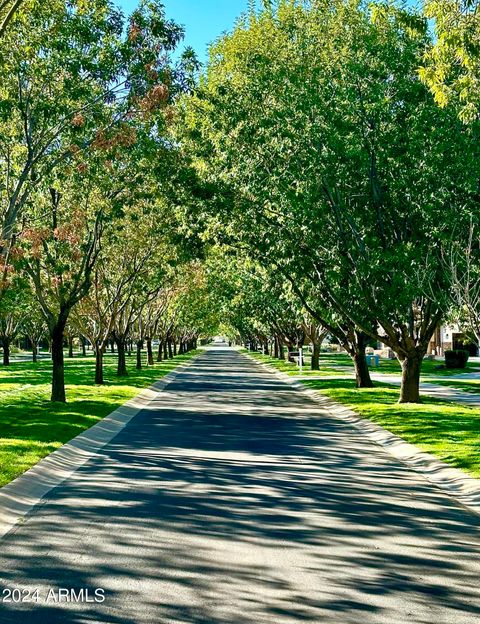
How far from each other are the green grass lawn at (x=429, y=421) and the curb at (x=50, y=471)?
5959mm

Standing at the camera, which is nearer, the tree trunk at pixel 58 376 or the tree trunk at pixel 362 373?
the tree trunk at pixel 58 376

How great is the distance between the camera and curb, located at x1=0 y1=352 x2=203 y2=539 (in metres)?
9.00

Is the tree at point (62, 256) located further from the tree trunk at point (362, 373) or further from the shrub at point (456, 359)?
the shrub at point (456, 359)

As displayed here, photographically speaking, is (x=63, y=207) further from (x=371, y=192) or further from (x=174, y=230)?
(x=371, y=192)

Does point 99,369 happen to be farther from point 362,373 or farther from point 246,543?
point 246,543

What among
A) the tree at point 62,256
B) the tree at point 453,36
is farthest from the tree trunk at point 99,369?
the tree at point 453,36

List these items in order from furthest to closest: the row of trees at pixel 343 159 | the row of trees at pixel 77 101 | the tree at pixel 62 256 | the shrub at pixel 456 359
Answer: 1. the shrub at pixel 456 359
2. the tree at pixel 62 256
3. the row of trees at pixel 343 159
4. the row of trees at pixel 77 101

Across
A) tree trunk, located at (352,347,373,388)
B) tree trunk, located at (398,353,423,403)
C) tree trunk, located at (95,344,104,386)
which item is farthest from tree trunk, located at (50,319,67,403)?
tree trunk, located at (352,347,373,388)

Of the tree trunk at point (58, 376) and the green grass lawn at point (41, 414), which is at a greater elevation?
the tree trunk at point (58, 376)

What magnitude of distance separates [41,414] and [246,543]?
13067 mm

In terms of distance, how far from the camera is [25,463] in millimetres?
11875

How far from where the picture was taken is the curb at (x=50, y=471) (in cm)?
900

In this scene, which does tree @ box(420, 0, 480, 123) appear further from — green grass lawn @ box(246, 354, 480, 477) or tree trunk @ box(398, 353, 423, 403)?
tree trunk @ box(398, 353, 423, 403)

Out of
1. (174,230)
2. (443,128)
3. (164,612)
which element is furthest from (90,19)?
(164,612)
